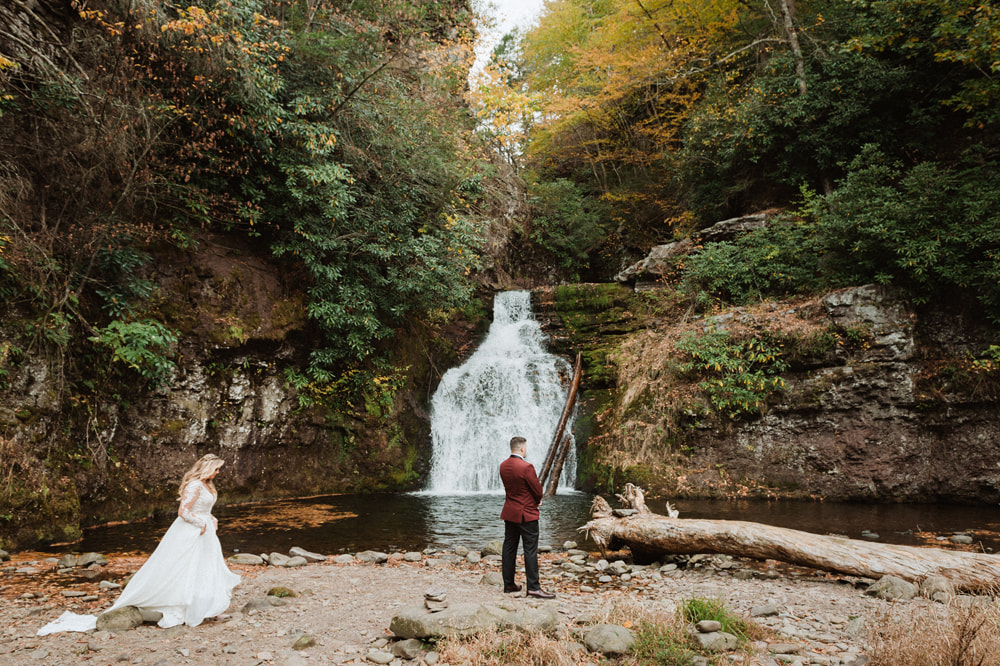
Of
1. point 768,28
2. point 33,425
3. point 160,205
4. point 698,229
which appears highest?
point 768,28

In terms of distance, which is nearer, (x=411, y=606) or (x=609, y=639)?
(x=609, y=639)

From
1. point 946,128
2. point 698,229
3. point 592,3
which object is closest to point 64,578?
point 698,229

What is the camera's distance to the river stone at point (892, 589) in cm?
512

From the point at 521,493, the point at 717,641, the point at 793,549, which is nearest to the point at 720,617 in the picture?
the point at 717,641

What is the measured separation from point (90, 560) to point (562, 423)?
32.6ft

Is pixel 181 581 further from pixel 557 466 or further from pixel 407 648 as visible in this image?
pixel 557 466


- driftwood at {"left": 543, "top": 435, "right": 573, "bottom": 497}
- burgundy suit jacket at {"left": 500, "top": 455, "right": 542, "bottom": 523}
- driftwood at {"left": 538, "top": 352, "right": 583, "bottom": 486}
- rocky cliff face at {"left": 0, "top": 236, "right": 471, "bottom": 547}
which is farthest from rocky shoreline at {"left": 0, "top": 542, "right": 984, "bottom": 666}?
driftwood at {"left": 538, "top": 352, "right": 583, "bottom": 486}

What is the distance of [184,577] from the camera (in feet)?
14.9

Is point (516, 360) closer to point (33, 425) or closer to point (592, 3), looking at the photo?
point (33, 425)

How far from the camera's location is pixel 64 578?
595cm

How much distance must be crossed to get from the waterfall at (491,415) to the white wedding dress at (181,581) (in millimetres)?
8795

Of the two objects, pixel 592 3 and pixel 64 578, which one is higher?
pixel 592 3

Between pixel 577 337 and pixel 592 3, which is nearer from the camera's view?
pixel 577 337

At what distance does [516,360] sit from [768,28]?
46.5 ft
